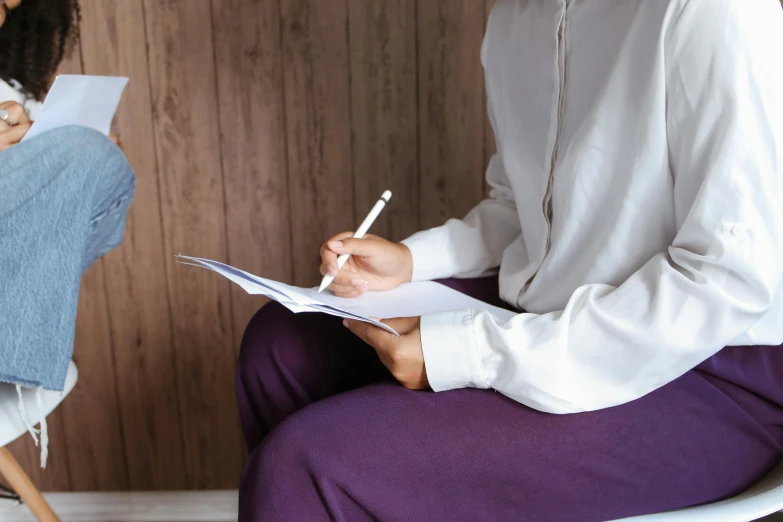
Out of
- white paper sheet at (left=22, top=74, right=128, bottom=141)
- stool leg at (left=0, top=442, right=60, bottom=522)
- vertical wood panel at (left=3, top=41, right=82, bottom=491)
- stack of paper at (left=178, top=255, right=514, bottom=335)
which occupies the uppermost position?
white paper sheet at (left=22, top=74, right=128, bottom=141)

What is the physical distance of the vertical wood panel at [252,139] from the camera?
1.39 m

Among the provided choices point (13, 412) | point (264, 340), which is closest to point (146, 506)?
point (13, 412)

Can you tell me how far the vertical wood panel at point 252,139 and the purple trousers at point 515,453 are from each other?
2.64 ft

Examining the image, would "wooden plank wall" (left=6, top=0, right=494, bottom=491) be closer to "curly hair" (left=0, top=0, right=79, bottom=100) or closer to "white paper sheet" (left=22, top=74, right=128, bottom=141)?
"curly hair" (left=0, top=0, right=79, bottom=100)

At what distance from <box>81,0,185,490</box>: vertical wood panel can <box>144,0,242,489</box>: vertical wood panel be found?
0.02 m

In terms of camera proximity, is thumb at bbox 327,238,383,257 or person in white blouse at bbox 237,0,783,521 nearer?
person in white blouse at bbox 237,0,783,521

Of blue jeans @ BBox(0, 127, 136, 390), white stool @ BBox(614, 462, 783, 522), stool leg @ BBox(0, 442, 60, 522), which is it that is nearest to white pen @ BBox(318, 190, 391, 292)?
blue jeans @ BBox(0, 127, 136, 390)

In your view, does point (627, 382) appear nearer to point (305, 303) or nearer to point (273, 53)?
point (305, 303)

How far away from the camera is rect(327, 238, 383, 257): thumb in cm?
90

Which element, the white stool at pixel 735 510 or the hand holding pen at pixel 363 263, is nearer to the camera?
the white stool at pixel 735 510

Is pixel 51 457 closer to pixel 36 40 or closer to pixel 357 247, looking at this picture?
pixel 36 40

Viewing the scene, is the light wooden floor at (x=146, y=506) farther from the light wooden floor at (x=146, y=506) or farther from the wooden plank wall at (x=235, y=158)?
the wooden plank wall at (x=235, y=158)

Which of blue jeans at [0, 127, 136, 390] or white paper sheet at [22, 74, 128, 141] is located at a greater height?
white paper sheet at [22, 74, 128, 141]

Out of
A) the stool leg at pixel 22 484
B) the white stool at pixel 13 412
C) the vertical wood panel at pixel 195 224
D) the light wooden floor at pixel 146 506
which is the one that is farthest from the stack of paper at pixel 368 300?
the light wooden floor at pixel 146 506
